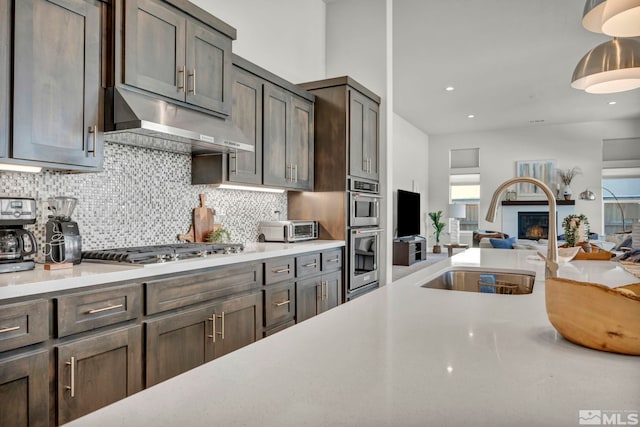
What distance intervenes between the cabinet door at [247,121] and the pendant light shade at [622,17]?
2.09 meters

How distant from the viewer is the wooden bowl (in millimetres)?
757

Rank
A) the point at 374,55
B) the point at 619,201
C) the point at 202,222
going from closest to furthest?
the point at 202,222 → the point at 374,55 → the point at 619,201

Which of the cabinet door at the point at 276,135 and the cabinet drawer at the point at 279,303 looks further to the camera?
the cabinet door at the point at 276,135

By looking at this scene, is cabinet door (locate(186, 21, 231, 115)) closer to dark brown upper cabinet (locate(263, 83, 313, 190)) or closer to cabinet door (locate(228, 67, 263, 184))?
cabinet door (locate(228, 67, 263, 184))

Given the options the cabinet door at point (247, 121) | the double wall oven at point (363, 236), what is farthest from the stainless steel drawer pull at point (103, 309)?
the double wall oven at point (363, 236)

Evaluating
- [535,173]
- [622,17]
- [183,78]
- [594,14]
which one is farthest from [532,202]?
[183,78]

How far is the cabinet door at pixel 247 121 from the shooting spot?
2.99 meters

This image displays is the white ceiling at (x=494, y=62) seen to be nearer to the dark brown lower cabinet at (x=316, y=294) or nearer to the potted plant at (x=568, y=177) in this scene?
the potted plant at (x=568, y=177)

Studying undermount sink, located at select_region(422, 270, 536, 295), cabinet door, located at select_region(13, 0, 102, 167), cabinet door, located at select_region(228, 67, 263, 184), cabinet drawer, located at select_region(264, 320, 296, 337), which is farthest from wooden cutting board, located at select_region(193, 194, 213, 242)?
undermount sink, located at select_region(422, 270, 536, 295)

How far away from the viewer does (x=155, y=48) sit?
232 centimetres

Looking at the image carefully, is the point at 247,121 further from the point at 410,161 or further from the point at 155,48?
the point at 410,161

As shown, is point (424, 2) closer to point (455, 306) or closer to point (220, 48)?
point (220, 48)
